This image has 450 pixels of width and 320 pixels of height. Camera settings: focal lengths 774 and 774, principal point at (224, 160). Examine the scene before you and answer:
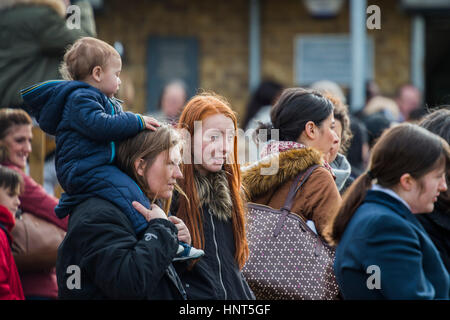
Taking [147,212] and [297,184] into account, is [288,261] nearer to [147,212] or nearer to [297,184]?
[297,184]

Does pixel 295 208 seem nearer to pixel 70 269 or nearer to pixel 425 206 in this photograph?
pixel 425 206

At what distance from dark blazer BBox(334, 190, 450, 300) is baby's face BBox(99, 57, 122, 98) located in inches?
46.2

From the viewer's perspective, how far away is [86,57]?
3.30 meters

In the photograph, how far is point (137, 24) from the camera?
10766mm

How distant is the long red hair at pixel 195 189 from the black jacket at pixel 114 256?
0.41 meters

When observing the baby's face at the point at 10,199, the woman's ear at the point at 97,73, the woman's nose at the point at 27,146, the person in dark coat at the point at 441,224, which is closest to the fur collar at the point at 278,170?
the person in dark coat at the point at 441,224

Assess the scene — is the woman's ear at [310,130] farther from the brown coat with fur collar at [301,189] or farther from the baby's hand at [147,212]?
the baby's hand at [147,212]

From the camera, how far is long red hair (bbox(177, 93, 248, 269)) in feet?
11.3

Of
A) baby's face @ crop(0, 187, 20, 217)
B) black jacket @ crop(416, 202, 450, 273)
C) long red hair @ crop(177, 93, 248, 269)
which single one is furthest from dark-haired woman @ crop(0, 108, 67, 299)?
black jacket @ crop(416, 202, 450, 273)

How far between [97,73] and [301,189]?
1124mm

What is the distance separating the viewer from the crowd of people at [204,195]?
2.88 m
